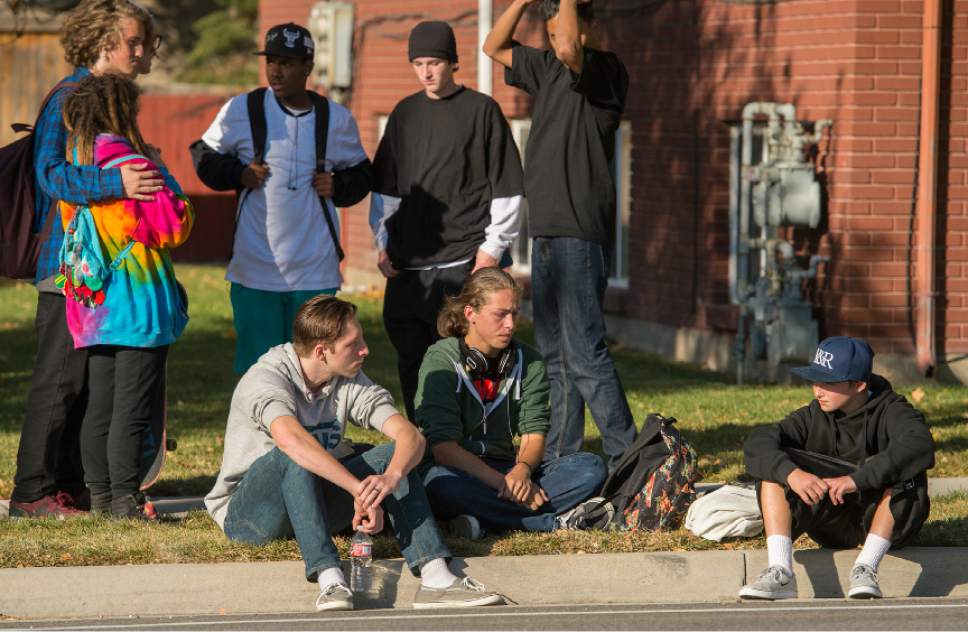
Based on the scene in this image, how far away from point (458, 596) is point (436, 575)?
0.40 feet

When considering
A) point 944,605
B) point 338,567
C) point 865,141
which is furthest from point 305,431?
point 865,141

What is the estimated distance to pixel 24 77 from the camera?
25016 mm

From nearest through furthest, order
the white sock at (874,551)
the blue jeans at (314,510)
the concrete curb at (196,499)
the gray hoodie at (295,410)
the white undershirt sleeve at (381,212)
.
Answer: the blue jeans at (314,510) < the white sock at (874,551) < the gray hoodie at (295,410) < the concrete curb at (196,499) < the white undershirt sleeve at (381,212)

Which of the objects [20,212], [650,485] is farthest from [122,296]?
[650,485]

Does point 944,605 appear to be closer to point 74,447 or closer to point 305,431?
point 305,431

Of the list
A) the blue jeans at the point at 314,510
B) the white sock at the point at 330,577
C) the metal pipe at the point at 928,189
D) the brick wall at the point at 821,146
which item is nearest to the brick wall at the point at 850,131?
the brick wall at the point at 821,146

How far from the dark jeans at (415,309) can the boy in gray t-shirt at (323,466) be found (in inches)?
52.7

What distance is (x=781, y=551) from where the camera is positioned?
6457 mm

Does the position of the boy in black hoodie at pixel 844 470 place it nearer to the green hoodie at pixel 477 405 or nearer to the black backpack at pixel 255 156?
the green hoodie at pixel 477 405

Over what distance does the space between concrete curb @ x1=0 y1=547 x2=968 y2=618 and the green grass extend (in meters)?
0.16

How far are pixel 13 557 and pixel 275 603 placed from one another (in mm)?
1050

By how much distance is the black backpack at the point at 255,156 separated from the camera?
801cm

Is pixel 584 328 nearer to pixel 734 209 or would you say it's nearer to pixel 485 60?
pixel 734 209

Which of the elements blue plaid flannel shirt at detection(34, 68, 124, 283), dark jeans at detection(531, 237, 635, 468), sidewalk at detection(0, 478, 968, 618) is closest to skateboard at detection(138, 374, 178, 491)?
blue plaid flannel shirt at detection(34, 68, 124, 283)
